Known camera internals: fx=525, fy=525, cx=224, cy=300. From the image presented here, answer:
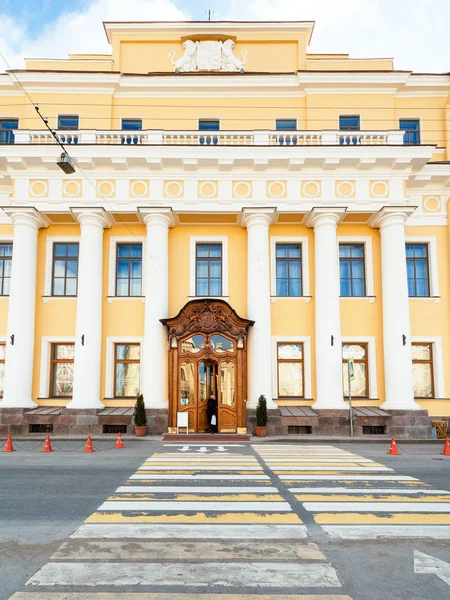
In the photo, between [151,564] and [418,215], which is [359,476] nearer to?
[151,564]

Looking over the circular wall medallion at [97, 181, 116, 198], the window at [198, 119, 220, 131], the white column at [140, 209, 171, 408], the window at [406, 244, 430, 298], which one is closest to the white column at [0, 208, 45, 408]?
the circular wall medallion at [97, 181, 116, 198]

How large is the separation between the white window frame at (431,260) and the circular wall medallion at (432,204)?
51.3 inches

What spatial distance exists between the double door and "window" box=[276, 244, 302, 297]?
447 centimetres

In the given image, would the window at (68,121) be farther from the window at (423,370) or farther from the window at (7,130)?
the window at (423,370)

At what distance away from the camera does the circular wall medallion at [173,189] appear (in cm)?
2323

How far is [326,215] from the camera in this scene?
74.9ft

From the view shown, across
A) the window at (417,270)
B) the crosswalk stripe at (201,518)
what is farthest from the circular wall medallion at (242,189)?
the crosswalk stripe at (201,518)

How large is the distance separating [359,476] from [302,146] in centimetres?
1491

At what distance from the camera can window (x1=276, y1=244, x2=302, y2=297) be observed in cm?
2398

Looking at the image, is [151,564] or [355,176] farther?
[355,176]

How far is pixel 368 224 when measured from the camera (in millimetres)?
24234

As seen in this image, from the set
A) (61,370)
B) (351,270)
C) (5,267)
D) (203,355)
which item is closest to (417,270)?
(351,270)

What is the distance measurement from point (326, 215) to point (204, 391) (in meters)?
9.21

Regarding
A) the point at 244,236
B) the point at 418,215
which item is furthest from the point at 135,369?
the point at 418,215
